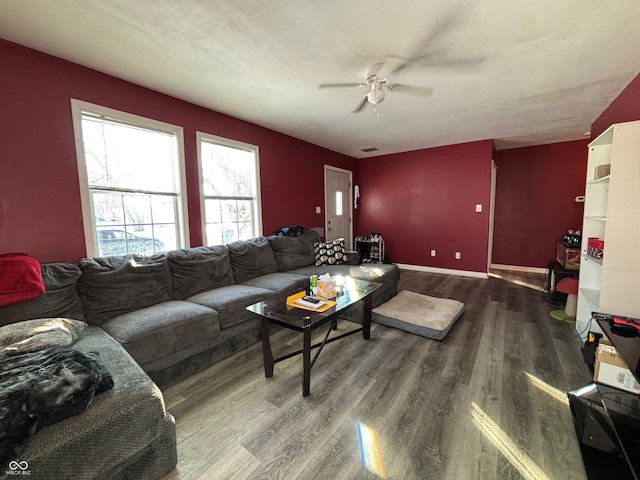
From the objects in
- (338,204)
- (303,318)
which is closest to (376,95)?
(303,318)

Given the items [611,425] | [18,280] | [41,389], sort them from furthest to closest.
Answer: [18,280] → [611,425] → [41,389]

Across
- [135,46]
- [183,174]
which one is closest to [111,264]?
[183,174]

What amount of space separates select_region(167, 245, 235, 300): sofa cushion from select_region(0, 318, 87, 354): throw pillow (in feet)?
2.90

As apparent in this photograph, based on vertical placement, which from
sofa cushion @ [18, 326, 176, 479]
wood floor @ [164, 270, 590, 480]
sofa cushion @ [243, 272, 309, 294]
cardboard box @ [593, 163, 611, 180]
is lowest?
wood floor @ [164, 270, 590, 480]

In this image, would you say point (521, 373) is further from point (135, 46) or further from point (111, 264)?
point (135, 46)

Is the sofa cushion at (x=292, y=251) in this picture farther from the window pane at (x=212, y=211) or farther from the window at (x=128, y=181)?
the window at (x=128, y=181)

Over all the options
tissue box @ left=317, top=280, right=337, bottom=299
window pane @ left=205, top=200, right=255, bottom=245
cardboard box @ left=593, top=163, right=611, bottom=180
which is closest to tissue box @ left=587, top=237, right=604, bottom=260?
cardboard box @ left=593, top=163, right=611, bottom=180

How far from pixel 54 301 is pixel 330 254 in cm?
292

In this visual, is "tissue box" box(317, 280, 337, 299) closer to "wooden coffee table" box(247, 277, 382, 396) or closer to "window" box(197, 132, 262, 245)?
"wooden coffee table" box(247, 277, 382, 396)

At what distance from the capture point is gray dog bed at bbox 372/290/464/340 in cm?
259

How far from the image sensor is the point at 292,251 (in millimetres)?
3709

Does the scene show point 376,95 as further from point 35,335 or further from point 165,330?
point 35,335

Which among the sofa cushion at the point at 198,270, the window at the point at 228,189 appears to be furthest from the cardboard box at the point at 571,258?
the sofa cushion at the point at 198,270

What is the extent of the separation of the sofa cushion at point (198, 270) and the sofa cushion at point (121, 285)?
9cm
